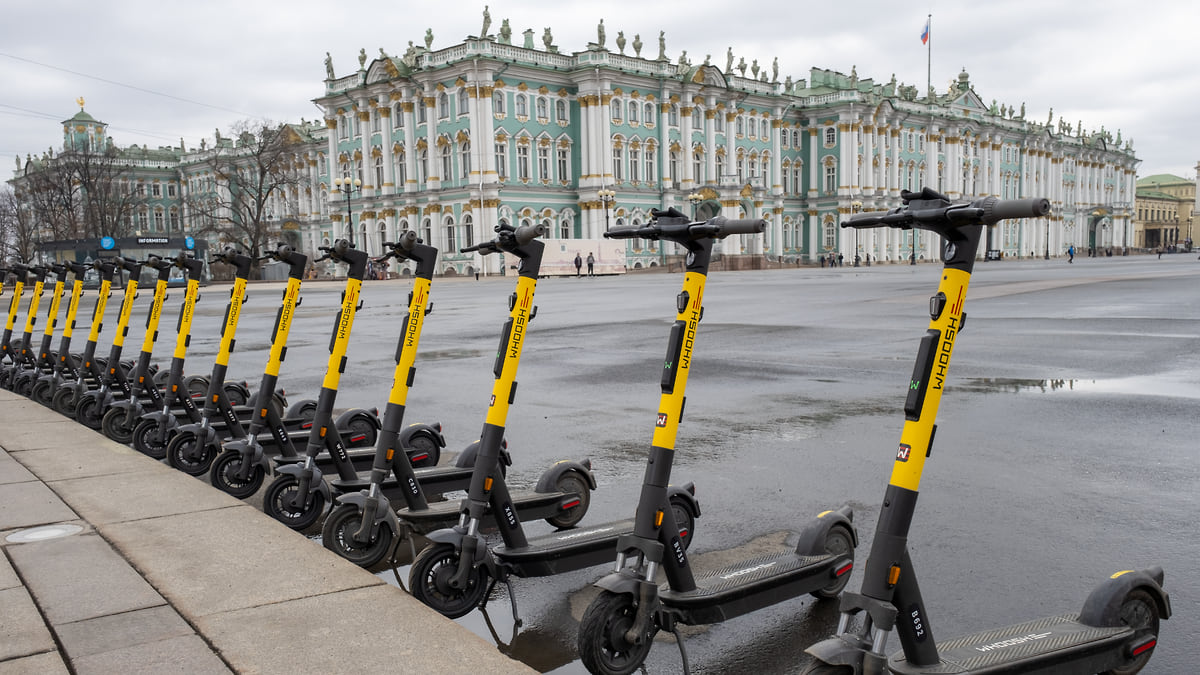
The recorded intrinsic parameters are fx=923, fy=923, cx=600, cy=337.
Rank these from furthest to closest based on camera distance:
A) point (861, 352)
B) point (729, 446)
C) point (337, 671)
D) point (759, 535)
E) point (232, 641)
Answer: point (861, 352) → point (729, 446) → point (759, 535) → point (232, 641) → point (337, 671)

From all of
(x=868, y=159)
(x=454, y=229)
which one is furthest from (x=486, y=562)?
(x=868, y=159)

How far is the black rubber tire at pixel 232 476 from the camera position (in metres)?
6.45

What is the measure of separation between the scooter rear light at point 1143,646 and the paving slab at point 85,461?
627 cm

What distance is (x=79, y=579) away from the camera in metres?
4.70

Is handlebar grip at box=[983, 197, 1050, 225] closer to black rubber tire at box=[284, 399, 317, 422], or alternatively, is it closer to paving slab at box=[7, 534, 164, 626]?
paving slab at box=[7, 534, 164, 626]

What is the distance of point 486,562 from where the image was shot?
4379 mm

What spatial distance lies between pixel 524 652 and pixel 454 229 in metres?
65.5

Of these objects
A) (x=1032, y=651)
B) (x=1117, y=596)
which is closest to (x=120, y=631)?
(x=1032, y=651)

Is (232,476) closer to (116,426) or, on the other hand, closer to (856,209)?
(116,426)

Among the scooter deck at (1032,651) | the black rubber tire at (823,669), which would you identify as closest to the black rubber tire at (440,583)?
the black rubber tire at (823,669)

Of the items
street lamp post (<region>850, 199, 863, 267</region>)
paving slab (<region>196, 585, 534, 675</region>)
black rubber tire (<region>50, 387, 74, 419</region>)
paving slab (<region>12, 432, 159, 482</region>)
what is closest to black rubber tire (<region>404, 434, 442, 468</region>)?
paving slab (<region>12, 432, 159, 482</region>)

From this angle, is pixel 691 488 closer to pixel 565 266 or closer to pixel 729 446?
pixel 729 446

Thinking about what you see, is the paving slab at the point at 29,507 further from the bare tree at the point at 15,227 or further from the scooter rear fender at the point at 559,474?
the bare tree at the point at 15,227

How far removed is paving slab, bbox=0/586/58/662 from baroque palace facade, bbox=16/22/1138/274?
1866 inches
